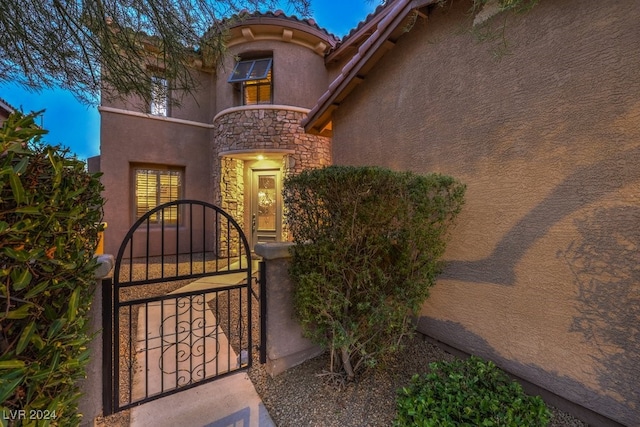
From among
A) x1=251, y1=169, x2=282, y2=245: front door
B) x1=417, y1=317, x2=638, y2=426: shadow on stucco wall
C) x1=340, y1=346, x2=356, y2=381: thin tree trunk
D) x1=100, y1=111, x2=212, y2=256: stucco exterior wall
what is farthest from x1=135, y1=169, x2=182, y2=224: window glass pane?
x1=417, y1=317, x2=638, y2=426: shadow on stucco wall

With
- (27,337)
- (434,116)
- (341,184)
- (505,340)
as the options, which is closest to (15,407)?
(27,337)

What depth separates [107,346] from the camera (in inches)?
95.4

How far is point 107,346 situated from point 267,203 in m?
7.40

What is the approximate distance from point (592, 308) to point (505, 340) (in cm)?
96

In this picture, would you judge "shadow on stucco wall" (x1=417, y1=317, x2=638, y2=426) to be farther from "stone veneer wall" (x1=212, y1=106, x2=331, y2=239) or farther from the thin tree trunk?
"stone veneer wall" (x1=212, y1=106, x2=331, y2=239)

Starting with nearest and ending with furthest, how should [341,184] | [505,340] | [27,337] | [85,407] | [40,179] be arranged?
[27,337] < [40,179] < [85,407] < [341,184] < [505,340]

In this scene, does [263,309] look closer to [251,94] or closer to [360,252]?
[360,252]

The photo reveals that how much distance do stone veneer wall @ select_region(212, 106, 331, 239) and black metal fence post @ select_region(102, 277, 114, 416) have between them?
6421 mm

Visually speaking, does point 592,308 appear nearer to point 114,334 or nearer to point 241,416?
point 241,416

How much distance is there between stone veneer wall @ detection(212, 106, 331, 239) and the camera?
9008 millimetres

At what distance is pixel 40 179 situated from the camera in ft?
5.10

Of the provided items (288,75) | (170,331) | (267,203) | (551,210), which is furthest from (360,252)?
(288,75)

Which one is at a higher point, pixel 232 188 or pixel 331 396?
pixel 232 188

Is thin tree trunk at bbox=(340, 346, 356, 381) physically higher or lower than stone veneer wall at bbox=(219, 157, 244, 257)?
lower
